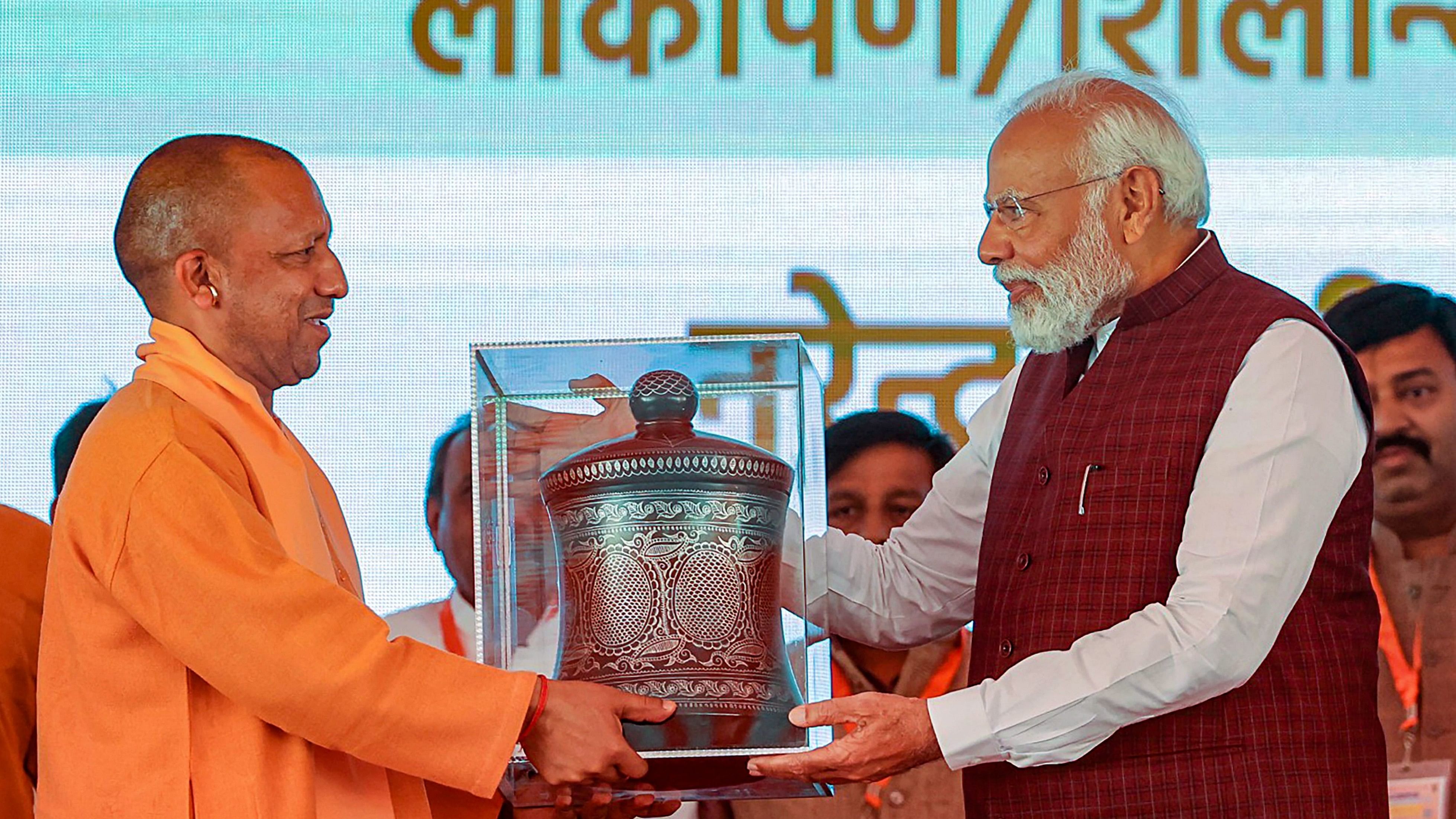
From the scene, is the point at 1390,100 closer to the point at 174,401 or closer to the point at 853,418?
the point at 853,418

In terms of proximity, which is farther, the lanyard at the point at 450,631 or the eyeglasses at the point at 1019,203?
the lanyard at the point at 450,631

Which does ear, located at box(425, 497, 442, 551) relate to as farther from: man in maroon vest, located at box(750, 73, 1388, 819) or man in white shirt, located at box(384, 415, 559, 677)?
man in maroon vest, located at box(750, 73, 1388, 819)

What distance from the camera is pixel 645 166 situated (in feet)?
14.1

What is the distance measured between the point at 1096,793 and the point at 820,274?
1.82m

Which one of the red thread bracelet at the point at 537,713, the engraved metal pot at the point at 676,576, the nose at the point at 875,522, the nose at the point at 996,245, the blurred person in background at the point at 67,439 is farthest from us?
the nose at the point at 875,522

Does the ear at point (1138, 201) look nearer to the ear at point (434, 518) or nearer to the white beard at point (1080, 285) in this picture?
the white beard at point (1080, 285)

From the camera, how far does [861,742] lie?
8.76ft

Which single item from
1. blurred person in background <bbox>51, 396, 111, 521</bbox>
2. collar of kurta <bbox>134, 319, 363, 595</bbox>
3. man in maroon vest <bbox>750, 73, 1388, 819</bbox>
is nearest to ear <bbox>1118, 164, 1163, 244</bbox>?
man in maroon vest <bbox>750, 73, 1388, 819</bbox>

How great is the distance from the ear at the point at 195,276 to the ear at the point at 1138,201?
4.63ft

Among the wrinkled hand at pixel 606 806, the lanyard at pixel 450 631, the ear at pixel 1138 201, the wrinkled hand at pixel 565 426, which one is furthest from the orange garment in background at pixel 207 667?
the lanyard at pixel 450 631

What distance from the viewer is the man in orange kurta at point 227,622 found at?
244 centimetres

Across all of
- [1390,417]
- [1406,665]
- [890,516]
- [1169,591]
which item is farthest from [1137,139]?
[1406,665]

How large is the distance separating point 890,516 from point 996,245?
1.38m

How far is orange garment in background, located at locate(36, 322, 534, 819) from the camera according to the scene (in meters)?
2.43
